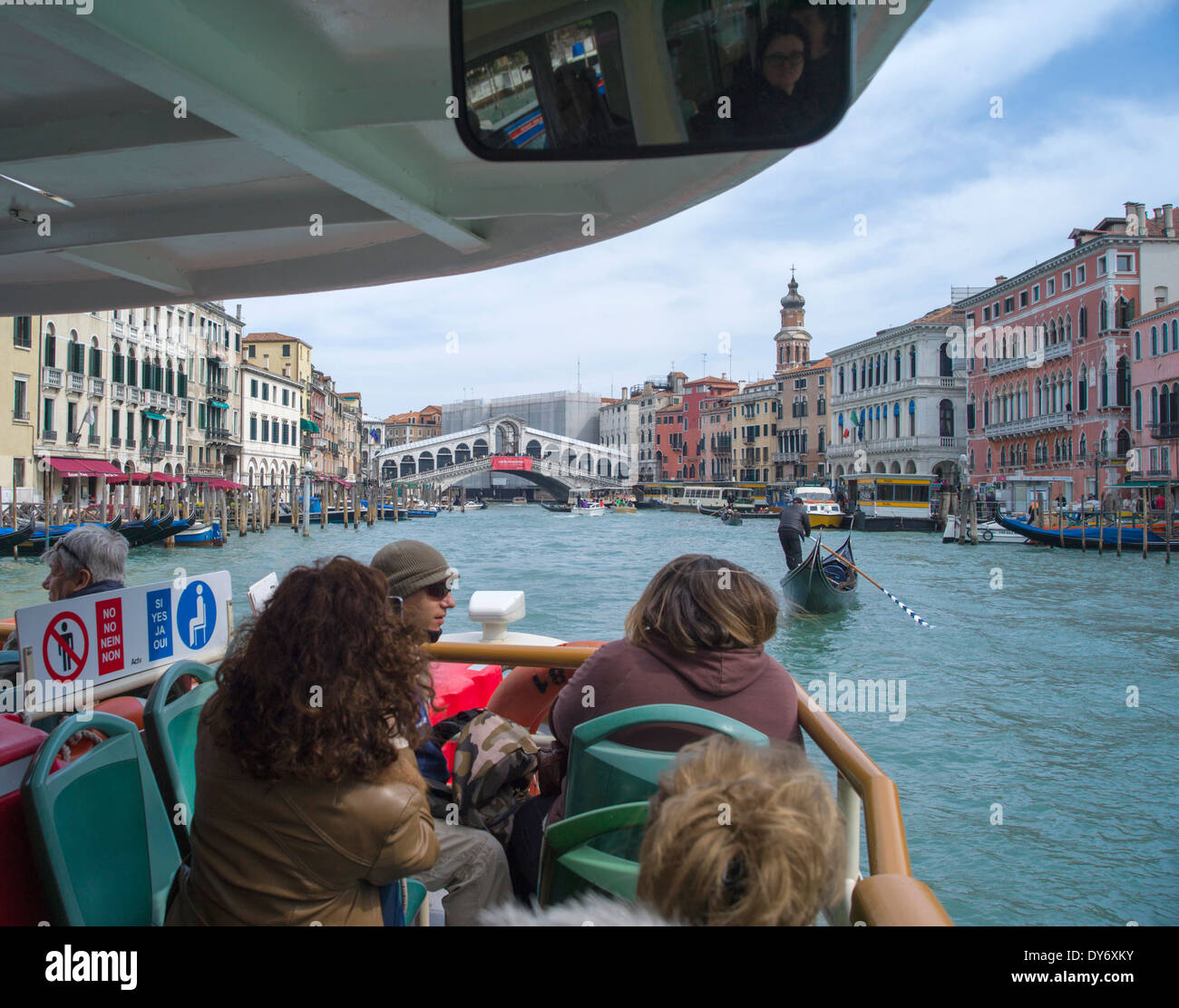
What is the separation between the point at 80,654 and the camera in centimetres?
216

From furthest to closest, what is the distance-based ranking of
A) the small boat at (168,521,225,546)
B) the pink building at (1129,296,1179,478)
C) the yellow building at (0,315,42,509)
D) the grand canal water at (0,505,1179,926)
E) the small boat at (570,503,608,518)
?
the small boat at (570,503,608,518) < the pink building at (1129,296,1179,478) < the small boat at (168,521,225,546) < the yellow building at (0,315,42,509) < the grand canal water at (0,505,1179,926)

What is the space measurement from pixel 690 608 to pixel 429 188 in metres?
1.21

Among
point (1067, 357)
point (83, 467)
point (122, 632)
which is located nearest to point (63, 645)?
point (122, 632)

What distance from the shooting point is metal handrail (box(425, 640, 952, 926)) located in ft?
2.85

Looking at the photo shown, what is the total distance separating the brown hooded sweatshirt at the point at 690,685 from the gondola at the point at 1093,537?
21.1 meters

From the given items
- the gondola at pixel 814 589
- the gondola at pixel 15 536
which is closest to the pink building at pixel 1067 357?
the gondola at pixel 814 589

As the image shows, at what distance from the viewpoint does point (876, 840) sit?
3.75ft

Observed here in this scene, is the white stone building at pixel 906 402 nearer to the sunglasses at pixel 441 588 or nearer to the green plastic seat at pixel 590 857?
the sunglasses at pixel 441 588

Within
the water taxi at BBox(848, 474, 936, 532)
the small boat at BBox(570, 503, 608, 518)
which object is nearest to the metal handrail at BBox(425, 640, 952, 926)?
the water taxi at BBox(848, 474, 936, 532)

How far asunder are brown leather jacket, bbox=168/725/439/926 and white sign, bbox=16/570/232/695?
3.97 feet

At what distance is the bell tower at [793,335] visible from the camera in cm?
5597

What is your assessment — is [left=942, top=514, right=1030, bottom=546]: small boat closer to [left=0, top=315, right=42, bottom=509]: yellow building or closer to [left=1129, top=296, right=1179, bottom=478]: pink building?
[left=1129, top=296, right=1179, bottom=478]: pink building
